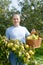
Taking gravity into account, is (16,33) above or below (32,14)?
above

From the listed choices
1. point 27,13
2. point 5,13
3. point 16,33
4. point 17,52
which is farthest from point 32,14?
point 17,52

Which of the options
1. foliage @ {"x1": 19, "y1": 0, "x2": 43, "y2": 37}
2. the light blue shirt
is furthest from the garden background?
the light blue shirt

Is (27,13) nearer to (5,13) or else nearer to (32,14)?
(32,14)

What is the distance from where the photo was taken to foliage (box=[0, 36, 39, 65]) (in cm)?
277

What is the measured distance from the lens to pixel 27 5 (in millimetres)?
13750

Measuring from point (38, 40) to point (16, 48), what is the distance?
1.08 meters

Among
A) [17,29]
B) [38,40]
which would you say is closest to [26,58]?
[38,40]

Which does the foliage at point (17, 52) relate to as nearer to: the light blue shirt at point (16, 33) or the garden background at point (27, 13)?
the light blue shirt at point (16, 33)

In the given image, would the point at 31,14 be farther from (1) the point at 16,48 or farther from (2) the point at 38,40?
(1) the point at 16,48

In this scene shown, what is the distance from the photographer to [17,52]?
9.32ft

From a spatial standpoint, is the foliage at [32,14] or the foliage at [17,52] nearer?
the foliage at [17,52]

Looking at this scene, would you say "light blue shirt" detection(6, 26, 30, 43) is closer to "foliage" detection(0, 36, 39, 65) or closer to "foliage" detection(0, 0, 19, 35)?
"foliage" detection(0, 36, 39, 65)

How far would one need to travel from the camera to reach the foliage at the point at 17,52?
2768mm

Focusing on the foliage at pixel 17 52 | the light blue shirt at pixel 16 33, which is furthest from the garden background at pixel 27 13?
the foliage at pixel 17 52
